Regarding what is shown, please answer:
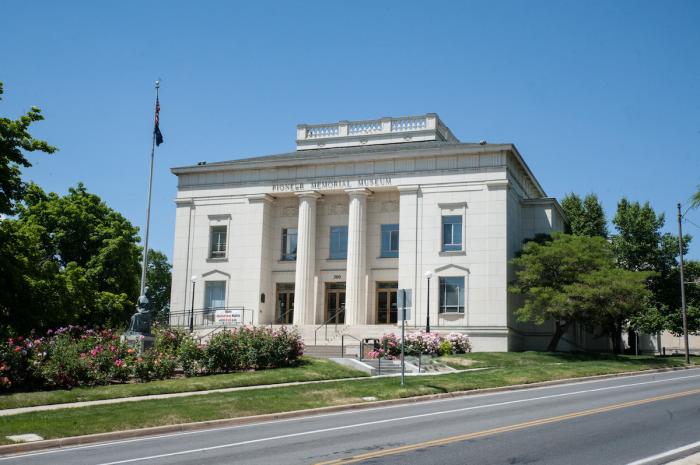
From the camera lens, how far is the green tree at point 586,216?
66.9 m

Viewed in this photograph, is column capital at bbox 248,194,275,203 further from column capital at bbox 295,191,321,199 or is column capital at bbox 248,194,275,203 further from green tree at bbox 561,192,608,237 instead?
green tree at bbox 561,192,608,237

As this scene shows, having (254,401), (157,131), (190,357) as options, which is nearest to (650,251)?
(157,131)

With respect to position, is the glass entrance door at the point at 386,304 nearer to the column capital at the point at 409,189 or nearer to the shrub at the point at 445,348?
the column capital at the point at 409,189

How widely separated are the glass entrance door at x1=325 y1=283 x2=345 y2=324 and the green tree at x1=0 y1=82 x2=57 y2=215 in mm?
24301

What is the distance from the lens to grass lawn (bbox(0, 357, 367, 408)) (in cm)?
2026

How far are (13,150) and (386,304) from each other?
1040 inches

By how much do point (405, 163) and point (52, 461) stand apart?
36.1m

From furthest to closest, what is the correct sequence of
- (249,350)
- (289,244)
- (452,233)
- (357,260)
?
(289,244) → (357,260) → (452,233) → (249,350)

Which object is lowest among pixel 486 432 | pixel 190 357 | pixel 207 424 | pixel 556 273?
pixel 207 424

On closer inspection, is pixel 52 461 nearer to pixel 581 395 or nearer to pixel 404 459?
pixel 404 459

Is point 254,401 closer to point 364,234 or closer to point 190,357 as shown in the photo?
point 190,357

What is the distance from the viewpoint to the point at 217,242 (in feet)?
167

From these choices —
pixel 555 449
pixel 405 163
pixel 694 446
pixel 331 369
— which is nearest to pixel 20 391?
pixel 331 369

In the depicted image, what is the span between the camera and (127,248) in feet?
171
